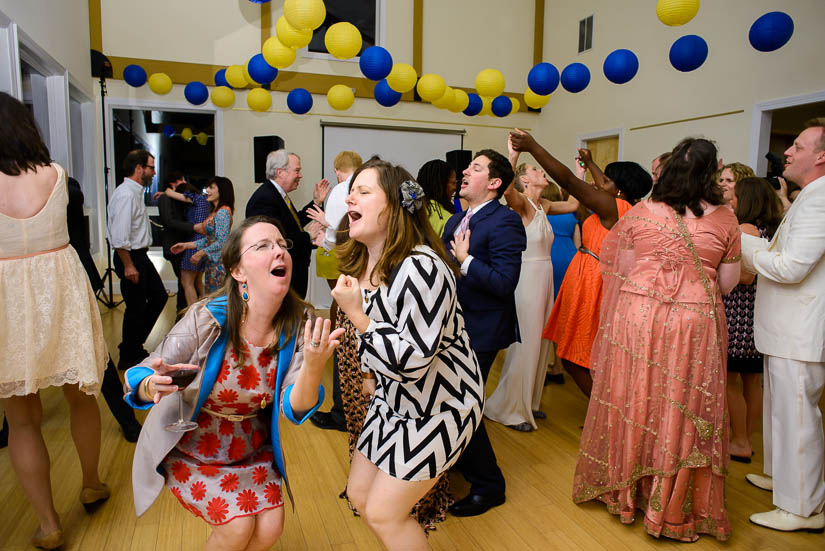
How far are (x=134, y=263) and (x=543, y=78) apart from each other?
4.00m

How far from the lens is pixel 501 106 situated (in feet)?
22.8

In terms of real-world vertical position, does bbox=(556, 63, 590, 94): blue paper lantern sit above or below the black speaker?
above

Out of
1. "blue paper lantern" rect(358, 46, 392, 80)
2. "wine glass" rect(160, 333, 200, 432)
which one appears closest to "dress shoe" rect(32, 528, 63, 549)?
"wine glass" rect(160, 333, 200, 432)

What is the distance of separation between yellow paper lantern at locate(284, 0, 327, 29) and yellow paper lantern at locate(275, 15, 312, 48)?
306 millimetres

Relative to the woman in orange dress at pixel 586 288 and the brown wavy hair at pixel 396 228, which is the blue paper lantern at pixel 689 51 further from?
the brown wavy hair at pixel 396 228

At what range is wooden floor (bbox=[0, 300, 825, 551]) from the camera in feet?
7.27

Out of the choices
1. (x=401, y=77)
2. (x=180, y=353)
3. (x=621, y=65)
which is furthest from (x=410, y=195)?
(x=401, y=77)

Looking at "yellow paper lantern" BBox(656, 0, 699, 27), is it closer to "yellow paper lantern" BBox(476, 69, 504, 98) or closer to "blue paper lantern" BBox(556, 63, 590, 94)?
"blue paper lantern" BBox(556, 63, 590, 94)

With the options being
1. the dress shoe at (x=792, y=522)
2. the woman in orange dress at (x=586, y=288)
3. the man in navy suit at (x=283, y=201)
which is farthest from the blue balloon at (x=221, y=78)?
the dress shoe at (x=792, y=522)

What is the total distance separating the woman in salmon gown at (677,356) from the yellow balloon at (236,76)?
5.52m

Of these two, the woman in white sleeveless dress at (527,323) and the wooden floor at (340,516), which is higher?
the woman in white sleeveless dress at (527,323)

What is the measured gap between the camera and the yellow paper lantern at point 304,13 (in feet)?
14.8

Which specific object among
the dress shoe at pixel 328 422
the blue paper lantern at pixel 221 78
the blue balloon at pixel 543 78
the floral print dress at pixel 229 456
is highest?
the blue paper lantern at pixel 221 78

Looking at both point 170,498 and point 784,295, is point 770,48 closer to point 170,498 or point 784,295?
point 784,295
